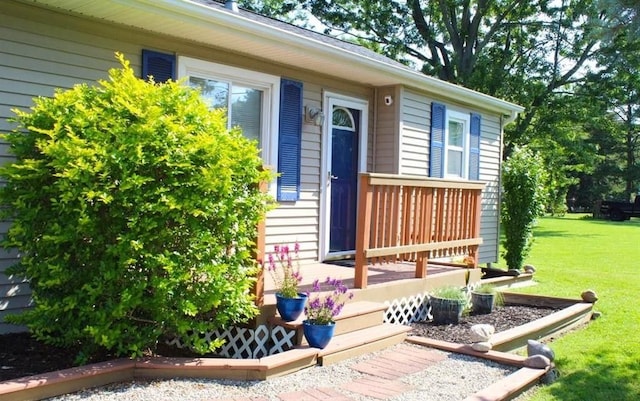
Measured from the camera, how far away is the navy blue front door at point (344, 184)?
7.25 metres

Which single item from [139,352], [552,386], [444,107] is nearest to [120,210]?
[139,352]

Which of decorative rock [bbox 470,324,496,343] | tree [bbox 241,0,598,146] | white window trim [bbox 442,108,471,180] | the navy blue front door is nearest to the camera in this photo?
decorative rock [bbox 470,324,496,343]

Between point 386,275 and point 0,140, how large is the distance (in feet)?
12.8

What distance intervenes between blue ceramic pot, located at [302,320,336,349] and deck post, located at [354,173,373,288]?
43.2 inches

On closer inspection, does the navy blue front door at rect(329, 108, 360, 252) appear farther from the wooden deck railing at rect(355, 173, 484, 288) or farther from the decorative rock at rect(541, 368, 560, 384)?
the decorative rock at rect(541, 368, 560, 384)

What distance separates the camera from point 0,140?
438 cm

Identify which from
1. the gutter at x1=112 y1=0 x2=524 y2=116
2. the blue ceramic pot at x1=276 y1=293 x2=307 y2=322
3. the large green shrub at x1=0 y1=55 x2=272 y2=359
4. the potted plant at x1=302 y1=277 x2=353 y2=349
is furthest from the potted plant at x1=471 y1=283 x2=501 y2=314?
the large green shrub at x1=0 y1=55 x2=272 y2=359

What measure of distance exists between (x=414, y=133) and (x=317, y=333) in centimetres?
447

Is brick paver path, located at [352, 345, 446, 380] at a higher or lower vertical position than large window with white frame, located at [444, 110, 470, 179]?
lower

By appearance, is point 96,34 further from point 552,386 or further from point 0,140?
point 552,386

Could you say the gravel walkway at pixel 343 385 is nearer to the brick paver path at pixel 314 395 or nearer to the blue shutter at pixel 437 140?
the brick paver path at pixel 314 395

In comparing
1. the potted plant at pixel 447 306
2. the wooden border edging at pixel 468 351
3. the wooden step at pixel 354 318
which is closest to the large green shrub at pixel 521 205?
the potted plant at pixel 447 306

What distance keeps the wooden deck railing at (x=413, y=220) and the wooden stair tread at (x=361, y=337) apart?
0.48m

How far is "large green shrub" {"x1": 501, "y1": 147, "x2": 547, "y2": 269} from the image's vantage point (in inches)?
376
